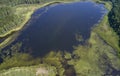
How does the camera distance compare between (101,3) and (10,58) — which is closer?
(10,58)

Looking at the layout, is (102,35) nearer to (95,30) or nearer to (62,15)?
(95,30)

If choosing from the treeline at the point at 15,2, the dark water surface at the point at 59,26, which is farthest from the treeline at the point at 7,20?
the treeline at the point at 15,2

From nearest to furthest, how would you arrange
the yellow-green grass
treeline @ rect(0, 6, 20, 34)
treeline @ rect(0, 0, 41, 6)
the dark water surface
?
the yellow-green grass, the dark water surface, treeline @ rect(0, 6, 20, 34), treeline @ rect(0, 0, 41, 6)

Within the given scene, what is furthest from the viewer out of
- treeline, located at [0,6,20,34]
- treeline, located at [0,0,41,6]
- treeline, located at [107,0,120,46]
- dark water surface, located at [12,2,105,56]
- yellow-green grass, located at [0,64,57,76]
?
treeline, located at [0,0,41,6]

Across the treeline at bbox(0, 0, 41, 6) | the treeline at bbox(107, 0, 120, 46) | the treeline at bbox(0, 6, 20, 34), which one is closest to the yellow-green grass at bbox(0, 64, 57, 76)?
the treeline at bbox(0, 6, 20, 34)

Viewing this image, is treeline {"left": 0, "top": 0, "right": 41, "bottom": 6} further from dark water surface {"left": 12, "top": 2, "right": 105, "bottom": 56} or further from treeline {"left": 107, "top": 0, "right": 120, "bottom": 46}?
treeline {"left": 107, "top": 0, "right": 120, "bottom": 46}

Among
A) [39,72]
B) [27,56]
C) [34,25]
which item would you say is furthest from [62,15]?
[39,72]

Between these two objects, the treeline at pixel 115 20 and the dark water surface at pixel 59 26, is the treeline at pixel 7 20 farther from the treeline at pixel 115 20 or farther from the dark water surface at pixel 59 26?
the treeline at pixel 115 20

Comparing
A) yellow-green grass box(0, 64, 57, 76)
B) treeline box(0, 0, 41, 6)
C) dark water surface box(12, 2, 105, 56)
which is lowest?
yellow-green grass box(0, 64, 57, 76)

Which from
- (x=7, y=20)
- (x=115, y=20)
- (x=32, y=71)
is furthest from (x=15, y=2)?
(x=32, y=71)
